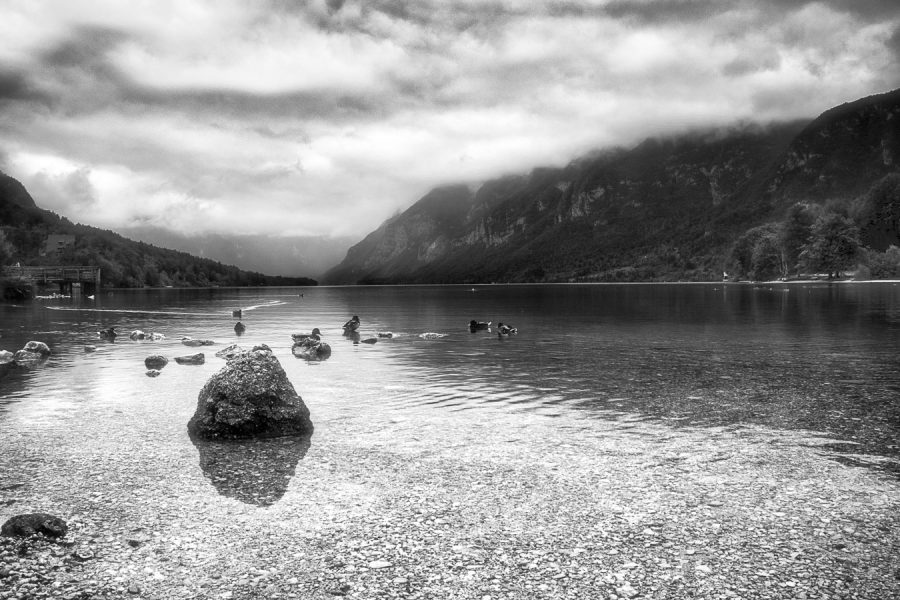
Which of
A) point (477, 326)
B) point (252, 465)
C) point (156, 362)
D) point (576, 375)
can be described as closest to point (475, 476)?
point (252, 465)

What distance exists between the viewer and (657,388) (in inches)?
1096

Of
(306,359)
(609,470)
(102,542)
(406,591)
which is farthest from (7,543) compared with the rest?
(306,359)

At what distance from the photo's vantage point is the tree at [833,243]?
614 feet

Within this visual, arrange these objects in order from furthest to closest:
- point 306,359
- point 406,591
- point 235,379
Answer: point 306,359, point 235,379, point 406,591

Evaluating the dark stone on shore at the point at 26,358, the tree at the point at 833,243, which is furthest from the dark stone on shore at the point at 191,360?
the tree at the point at 833,243

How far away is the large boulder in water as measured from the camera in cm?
1975

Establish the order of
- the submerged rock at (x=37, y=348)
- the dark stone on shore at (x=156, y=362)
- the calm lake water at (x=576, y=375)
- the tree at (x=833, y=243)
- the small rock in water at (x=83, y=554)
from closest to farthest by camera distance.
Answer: the small rock in water at (x=83, y=554) → the calm lake water at (x=576, y=375) → the dark stone on shore at (x=156, y=362) → the submerged rock at (x=37, y=348) → the tree at (x=833, y=243)

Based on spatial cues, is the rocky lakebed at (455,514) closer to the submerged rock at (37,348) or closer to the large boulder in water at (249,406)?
the large boulder in water at (249,406)

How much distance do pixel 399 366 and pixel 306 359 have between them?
332 inches

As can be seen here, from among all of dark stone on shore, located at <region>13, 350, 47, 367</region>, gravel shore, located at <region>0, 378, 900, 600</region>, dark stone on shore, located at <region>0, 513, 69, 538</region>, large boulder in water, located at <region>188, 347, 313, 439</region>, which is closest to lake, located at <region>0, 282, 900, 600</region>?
gravel shore, located at <region>0, 378, 900, 600</region>

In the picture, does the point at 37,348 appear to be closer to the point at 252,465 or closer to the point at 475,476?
the point at 252,465

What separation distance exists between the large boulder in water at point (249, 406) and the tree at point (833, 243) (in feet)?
690

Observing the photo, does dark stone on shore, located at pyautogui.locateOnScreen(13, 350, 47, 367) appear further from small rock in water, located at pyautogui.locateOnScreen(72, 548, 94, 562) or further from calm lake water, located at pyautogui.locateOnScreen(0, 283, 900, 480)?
small rock in water, located at pyautogui.locateOnScreen(72, 548, 94, 562)

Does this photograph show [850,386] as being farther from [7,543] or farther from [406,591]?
[7,543]
